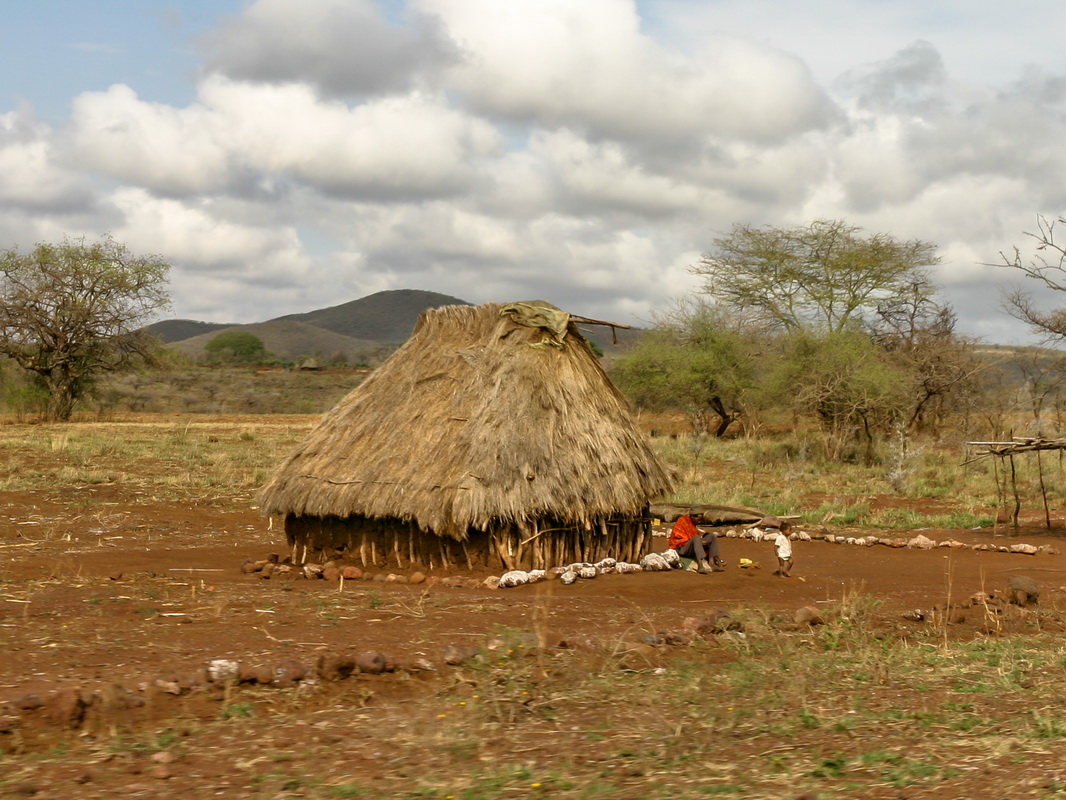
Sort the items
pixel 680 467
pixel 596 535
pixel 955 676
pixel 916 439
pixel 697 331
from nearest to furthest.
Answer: pixel 955 676
pixel 596 535
pixel 680 467
pixel 916 439
pixel 697 331

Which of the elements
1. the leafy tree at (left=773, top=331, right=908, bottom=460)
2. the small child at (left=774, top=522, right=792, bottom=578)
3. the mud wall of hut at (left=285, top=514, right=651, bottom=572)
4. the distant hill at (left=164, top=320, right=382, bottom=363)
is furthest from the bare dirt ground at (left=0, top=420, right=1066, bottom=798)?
the distant hill at (left=164, top=320, right=382, bottom=363)

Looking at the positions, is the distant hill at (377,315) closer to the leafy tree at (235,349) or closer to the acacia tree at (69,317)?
the leafy tree at (235,349)

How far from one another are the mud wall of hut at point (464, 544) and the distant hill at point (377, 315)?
111 m

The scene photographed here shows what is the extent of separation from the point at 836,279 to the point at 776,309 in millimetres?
1936

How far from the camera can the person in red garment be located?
31.6 feet

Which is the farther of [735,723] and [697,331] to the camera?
[697,331]

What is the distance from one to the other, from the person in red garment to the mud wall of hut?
1.25ft

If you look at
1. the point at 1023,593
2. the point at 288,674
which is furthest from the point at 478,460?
the point at 1023,593

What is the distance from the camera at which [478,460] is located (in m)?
8.96

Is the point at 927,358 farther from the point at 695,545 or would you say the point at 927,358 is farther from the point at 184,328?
the point at 184,328

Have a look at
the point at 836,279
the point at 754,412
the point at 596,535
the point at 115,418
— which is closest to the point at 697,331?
the point at 754,412

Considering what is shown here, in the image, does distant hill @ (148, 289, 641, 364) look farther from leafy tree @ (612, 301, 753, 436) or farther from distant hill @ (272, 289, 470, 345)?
leafy tree @ (612, 301, 753, 436)

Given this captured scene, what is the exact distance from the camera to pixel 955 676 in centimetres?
572

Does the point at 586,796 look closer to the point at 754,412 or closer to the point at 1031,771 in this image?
the point at 1031,771
